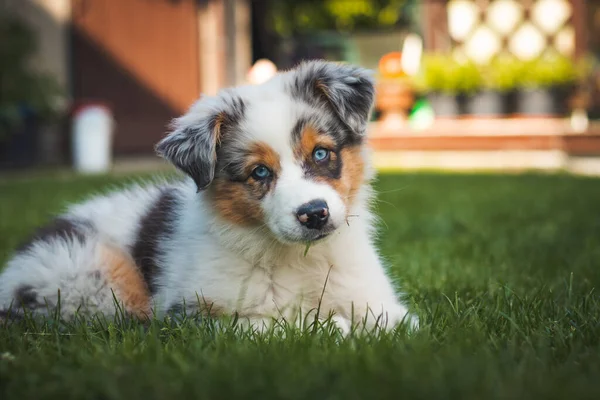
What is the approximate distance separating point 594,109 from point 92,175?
9.76m

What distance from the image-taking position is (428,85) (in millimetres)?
11797

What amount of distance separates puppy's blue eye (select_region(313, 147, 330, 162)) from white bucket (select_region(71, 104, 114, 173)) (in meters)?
9.30

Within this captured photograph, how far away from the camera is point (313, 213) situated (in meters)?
2.38

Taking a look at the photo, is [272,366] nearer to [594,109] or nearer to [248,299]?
[248,299]

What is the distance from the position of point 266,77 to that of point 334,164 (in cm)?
861

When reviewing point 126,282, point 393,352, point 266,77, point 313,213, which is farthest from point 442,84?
point 393,352

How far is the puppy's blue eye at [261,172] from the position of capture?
258 cm

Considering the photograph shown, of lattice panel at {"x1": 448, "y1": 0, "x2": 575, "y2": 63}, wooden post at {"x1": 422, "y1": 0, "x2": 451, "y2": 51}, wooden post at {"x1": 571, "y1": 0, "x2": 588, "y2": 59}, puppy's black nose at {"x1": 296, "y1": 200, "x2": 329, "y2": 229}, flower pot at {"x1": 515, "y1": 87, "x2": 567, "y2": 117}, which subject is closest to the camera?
puppy's black nose at {"x1": 296, "y1": 200, "x2": 329, "y2": 229}

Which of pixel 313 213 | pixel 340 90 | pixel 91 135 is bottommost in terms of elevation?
pixel 91 135

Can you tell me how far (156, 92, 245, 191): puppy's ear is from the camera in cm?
260

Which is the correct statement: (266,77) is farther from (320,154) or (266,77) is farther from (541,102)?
(320,154)

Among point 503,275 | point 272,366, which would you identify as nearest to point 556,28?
point 503,275

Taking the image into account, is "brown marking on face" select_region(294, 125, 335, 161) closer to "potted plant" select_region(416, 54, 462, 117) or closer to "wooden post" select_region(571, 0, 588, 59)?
"potted plant" select_region(416, 54, 462, 117)

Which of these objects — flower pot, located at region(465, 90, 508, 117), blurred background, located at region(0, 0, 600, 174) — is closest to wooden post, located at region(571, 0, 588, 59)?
blurred background, located at region(0, 0, 600, 174)
